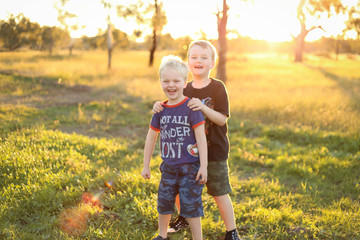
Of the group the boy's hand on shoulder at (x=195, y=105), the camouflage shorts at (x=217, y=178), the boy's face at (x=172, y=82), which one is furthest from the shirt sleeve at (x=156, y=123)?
the camouflage shorts at (x=217, y=178)

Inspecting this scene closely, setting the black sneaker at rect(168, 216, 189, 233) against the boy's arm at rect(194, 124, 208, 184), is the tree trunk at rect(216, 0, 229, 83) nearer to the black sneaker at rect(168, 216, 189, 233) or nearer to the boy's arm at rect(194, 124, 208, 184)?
the black sneaker at rect(168, 216, 189, 233)

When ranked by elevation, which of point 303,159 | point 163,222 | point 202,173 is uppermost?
point 202,173

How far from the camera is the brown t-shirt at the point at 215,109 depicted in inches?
110

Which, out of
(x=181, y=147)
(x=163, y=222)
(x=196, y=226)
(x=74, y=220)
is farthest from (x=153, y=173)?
(x=181, y=147)

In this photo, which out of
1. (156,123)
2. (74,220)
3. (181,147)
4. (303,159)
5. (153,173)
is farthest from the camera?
(303,159)

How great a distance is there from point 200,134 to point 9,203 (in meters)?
2.60

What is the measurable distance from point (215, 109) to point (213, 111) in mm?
143

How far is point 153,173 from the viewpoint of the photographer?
15.8 ft

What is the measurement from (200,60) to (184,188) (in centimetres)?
121

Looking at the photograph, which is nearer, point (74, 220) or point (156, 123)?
point (156, 123)

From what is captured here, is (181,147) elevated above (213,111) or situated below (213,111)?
below

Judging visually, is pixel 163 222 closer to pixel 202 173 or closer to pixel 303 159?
pixel 202 173

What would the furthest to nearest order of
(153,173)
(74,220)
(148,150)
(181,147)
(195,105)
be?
(153,173) → (74,220) → (148,150) → (181,147) → (195,105)

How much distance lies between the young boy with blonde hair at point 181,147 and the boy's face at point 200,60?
16cm
